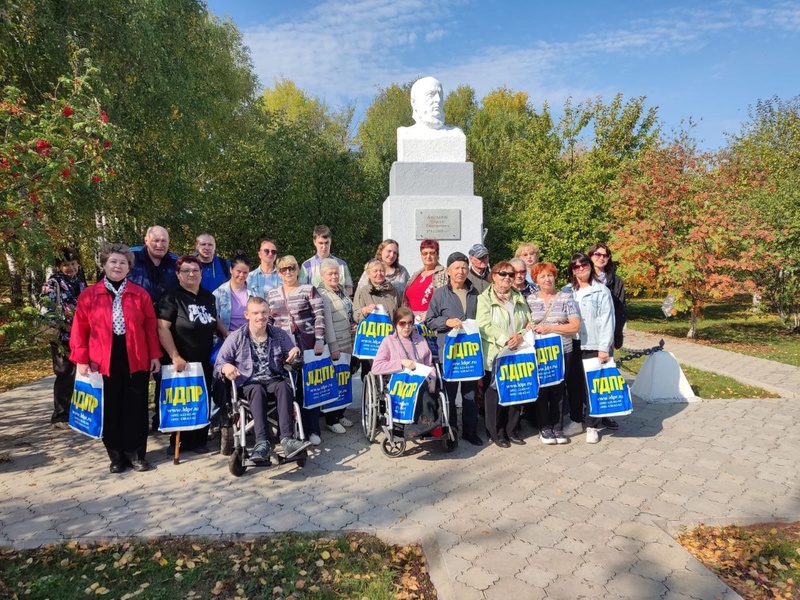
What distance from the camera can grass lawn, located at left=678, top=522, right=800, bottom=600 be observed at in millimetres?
2848

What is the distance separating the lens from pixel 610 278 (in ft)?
17.9

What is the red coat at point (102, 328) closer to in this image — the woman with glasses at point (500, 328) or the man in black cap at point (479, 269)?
the woman with glasses at point (500, 328)

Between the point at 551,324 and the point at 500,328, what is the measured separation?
469 millimetres

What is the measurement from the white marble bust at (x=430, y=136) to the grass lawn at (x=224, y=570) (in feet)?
16.0

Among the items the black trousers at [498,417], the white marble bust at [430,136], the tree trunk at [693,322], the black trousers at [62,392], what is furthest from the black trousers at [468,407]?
the tree trunk at [693,322]

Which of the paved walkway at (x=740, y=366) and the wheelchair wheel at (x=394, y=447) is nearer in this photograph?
the wheelchair wheel at (x=394, y=447)

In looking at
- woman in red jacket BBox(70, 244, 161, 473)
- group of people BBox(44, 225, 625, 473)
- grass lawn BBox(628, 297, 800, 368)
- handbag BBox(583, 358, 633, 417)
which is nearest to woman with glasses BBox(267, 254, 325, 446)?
group of people BBox(44, 225, 625, 473)

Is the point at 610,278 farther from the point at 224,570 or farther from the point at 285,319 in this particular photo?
the point at 224,570

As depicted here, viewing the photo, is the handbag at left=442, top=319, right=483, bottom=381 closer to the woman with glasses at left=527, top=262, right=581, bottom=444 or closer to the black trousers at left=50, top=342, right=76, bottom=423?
the woman with glasses at left=527, top=262, right=581, bottom=444

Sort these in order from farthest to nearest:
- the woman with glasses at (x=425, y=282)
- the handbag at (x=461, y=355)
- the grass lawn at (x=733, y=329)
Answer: the grass lawn at (x=733, y=329), the woman with glasses at (x=425, y=282), the handbag at (x=461, y=355)

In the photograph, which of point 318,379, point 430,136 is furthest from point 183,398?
point 430,136

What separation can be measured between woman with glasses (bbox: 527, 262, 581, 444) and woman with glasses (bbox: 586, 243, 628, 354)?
0.60 metres

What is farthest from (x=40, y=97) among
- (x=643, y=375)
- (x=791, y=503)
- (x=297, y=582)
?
(x=791, y=503)

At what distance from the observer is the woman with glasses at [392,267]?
5.38 meters
